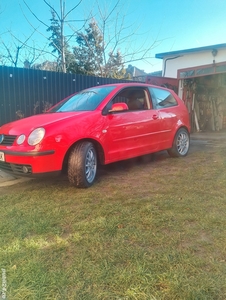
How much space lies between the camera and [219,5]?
31.5 ft

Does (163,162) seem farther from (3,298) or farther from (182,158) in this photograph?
(3,298)

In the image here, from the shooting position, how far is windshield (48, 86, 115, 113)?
4012mm

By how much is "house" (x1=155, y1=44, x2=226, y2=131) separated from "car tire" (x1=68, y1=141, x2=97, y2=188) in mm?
8730

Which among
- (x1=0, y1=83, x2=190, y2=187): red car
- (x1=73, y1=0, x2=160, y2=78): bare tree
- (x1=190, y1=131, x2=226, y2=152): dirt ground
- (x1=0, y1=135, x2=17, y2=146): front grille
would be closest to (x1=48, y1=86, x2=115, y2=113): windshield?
(x1=0, y1=83, x2=190, y2=187): red car

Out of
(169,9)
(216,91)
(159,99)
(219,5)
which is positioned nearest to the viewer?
(159,99)

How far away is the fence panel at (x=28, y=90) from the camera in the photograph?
615 centimetres

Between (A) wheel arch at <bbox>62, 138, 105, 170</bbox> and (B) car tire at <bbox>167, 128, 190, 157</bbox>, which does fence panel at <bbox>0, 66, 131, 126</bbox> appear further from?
(B) car tire at <bbox>167, 128, 190, 157</bbox>

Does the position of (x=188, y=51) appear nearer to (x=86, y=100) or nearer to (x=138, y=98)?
(x=138, y=98)

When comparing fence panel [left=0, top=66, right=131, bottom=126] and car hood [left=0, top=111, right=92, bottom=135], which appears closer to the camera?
car hood [left=0, top=111, right=92, bottom=135]

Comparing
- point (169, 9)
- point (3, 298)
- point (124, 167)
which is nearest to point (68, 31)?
point (169, 9)

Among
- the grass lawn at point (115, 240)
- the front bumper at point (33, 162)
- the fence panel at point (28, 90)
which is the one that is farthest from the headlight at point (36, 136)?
the fence panel at point (28, 90)

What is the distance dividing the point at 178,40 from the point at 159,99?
9269mm

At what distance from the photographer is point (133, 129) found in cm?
430

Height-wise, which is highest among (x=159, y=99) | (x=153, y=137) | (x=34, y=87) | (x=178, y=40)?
(x=178, y=40)
